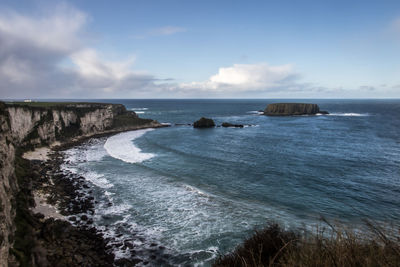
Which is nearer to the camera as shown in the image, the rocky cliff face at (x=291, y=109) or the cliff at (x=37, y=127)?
the cliff at (x=37, y=127)

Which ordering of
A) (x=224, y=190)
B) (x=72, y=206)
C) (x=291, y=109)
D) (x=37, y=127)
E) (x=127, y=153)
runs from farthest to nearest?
(x=291, y=109) < (x=37, y=127) < (x=127, y=153) < (x=224, y=190) < (x=72, y=206)

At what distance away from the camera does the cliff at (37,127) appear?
60.3 ft

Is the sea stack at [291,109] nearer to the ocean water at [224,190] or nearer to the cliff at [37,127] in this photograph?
the cliff at [37,127]

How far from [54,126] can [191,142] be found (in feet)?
105

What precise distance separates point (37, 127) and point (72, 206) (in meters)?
35.6

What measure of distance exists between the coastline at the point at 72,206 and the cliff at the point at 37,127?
5.80 ft

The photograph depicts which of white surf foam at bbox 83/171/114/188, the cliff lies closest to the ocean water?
white surf foam at bbox 83/171/114/188

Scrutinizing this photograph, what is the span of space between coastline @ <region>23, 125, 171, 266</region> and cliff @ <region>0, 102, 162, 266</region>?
1.77 meters

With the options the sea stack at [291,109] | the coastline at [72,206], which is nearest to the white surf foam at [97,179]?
the coastline at [72,206]

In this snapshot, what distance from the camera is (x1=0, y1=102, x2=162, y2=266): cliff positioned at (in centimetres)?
1838

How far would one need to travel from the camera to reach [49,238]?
16406mm

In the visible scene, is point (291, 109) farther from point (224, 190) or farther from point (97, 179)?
point (97, 179)

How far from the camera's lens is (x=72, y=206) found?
2228cm

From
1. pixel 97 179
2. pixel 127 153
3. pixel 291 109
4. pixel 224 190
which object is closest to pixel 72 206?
pixel 97 179
